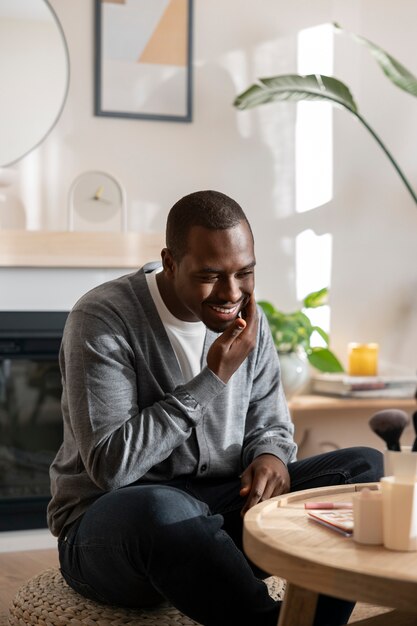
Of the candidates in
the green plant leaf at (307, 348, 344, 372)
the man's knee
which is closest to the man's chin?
the man's knee

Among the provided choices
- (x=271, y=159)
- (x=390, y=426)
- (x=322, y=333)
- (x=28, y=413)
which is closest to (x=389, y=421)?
(x=390, y=426)

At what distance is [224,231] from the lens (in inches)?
72.9

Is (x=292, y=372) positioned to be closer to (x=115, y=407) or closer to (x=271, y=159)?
(x=271, y=159)

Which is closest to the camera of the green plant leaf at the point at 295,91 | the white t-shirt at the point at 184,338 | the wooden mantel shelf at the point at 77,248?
the white t-shirt at the point at 184,338

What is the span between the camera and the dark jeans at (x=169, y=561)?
62.9 inches

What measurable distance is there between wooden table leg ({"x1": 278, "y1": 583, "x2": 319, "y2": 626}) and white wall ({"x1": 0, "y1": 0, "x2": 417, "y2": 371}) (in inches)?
70.9

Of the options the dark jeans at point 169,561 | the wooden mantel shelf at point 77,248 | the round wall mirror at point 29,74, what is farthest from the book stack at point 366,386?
the dark jeans at point 169,561

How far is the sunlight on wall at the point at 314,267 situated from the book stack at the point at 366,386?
19 centimetres

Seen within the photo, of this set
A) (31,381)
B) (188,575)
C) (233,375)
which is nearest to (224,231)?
(233,375)

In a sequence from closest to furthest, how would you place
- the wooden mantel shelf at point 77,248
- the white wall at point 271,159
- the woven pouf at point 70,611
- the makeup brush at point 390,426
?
1. the woven pouf at point 70,611
2. the makeup brush at point 390,426
3. the wooden mantel shelf at point 77,248
4. the white wall at point 271,159

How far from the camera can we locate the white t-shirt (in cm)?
199

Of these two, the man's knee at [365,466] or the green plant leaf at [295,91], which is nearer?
the man's knee at [365,466]

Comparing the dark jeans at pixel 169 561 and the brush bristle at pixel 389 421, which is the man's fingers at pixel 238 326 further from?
the brush bristle at pixel 389 421

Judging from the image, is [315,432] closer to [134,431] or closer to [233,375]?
[233,375]
